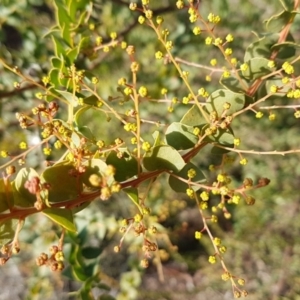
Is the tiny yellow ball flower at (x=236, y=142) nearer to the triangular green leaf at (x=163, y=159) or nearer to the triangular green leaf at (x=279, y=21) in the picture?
the triangular green leaf at (x=163, y=159)

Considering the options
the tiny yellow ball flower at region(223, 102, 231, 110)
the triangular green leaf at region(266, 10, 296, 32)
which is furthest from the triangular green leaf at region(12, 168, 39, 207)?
the triangular green leaf at region(266, 10, 296, 32)

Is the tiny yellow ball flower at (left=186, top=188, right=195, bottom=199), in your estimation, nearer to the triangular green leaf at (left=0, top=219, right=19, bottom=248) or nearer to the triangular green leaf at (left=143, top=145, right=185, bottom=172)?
the triangular green leaf at (left=143, top=145, right=185, bottom=172)

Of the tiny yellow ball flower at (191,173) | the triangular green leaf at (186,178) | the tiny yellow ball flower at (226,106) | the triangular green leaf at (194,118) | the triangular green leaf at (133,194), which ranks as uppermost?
the tiny yellow ball flower at (226,106)

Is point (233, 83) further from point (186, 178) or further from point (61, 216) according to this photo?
point (61, 216)

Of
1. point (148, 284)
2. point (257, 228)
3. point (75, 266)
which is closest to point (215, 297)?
point (148, 284)

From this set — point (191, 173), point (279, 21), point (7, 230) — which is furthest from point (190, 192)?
point (279, 21)

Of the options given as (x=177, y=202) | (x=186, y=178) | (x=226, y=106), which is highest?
(x=226, y=106)

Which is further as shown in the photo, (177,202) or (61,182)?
(177,202)

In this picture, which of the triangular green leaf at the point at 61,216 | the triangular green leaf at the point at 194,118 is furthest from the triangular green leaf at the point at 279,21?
the triangular green leaf at the point at 61,216
